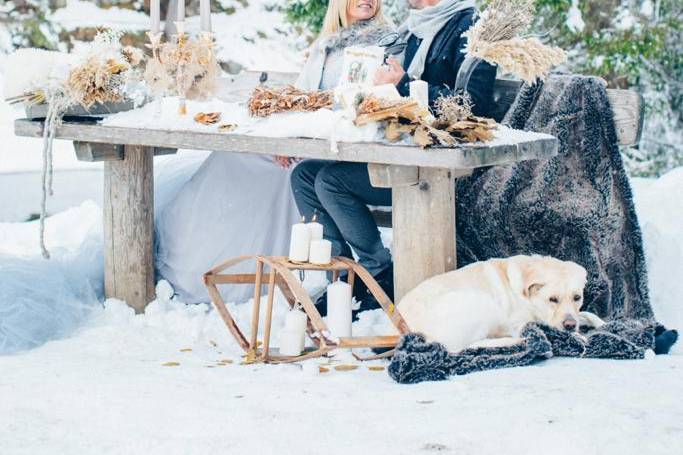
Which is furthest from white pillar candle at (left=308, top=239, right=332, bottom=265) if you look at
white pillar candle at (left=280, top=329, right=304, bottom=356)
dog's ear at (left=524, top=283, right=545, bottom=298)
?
dog's ear at (left=524, top=283, right=545, bottom=298)

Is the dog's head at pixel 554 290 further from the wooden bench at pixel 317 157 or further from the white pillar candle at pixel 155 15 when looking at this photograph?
the white pillar candle at pixel 155 15

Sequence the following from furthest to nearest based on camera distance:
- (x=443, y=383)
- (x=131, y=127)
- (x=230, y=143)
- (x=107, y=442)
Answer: (x=131, y=127) < (x=230, y=143) < (x=443, y=383) < (x=107, y=442)

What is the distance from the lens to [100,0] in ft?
46.1

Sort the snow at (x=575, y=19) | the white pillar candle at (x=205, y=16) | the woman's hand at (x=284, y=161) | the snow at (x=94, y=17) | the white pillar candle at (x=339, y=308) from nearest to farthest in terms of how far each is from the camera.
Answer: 1. the white pillar candle at (x=339, y=308)
2. the white pillar candle at (x=205, y=16)
3. the woman's hand at (x=284, y=161)
4. the snow at (x=575, y=19)
5. the snow at (x=94, y=17)

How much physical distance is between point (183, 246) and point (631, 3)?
6063 mm

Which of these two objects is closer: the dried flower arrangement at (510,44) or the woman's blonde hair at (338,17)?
the dried flower arrangement at (510,44)

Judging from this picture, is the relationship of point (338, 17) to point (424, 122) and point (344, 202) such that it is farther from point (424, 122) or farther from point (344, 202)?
point (424, 122)

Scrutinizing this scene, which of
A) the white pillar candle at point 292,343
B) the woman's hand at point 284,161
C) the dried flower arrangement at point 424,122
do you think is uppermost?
the dried flower arrangement at point 424,122

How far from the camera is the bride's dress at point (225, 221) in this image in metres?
5.41

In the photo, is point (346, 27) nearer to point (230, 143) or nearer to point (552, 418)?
point (230, 143)

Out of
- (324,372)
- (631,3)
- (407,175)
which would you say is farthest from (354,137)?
(631,3)

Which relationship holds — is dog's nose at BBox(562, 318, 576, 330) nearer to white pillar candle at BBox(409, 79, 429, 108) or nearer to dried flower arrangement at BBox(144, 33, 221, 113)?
white pillar candle at BBox(409, 79, 429, 108)

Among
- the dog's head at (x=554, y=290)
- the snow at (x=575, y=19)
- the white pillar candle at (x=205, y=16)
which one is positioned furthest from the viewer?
the snow at (x=575, y=19)

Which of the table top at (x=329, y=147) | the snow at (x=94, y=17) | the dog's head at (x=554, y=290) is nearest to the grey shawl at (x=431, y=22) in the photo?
the table top at (x=329, y=147)
